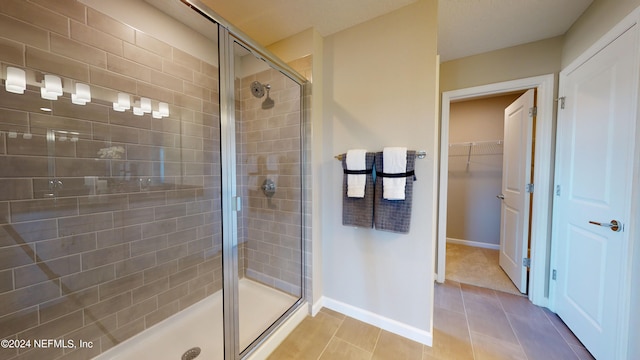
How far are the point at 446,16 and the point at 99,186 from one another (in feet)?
9.04

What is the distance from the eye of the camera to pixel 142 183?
153cm

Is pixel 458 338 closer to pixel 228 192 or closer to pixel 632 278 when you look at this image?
pixel 632 278

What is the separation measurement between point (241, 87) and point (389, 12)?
124 cm

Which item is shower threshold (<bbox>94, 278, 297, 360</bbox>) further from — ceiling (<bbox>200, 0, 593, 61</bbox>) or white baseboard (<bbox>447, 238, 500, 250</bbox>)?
white baseboard (<bbox>447, 238, 500, 250</bbox>)

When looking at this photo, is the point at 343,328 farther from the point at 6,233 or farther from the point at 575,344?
the point at 6,233

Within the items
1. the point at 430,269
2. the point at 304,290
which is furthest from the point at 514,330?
the point at 304,290

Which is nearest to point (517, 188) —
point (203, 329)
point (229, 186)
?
point (229, 186)

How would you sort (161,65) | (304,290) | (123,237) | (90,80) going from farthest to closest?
1. (304,290)
2. (161,65)
3. (123,237)
4. (90,80)

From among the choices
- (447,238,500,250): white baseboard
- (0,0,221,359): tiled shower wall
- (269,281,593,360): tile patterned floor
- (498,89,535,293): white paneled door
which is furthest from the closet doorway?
(0,0,221,359): tiled shower wall

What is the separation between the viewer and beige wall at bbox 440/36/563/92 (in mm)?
1809

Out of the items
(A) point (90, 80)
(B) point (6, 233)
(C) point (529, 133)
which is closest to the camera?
(B) point (6, 233)

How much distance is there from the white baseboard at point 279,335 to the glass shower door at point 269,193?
0.09 metres

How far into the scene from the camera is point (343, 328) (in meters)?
1.65

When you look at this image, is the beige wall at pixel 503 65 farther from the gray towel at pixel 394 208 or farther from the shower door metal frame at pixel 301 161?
the shower door metal frame at pixel 301 161
